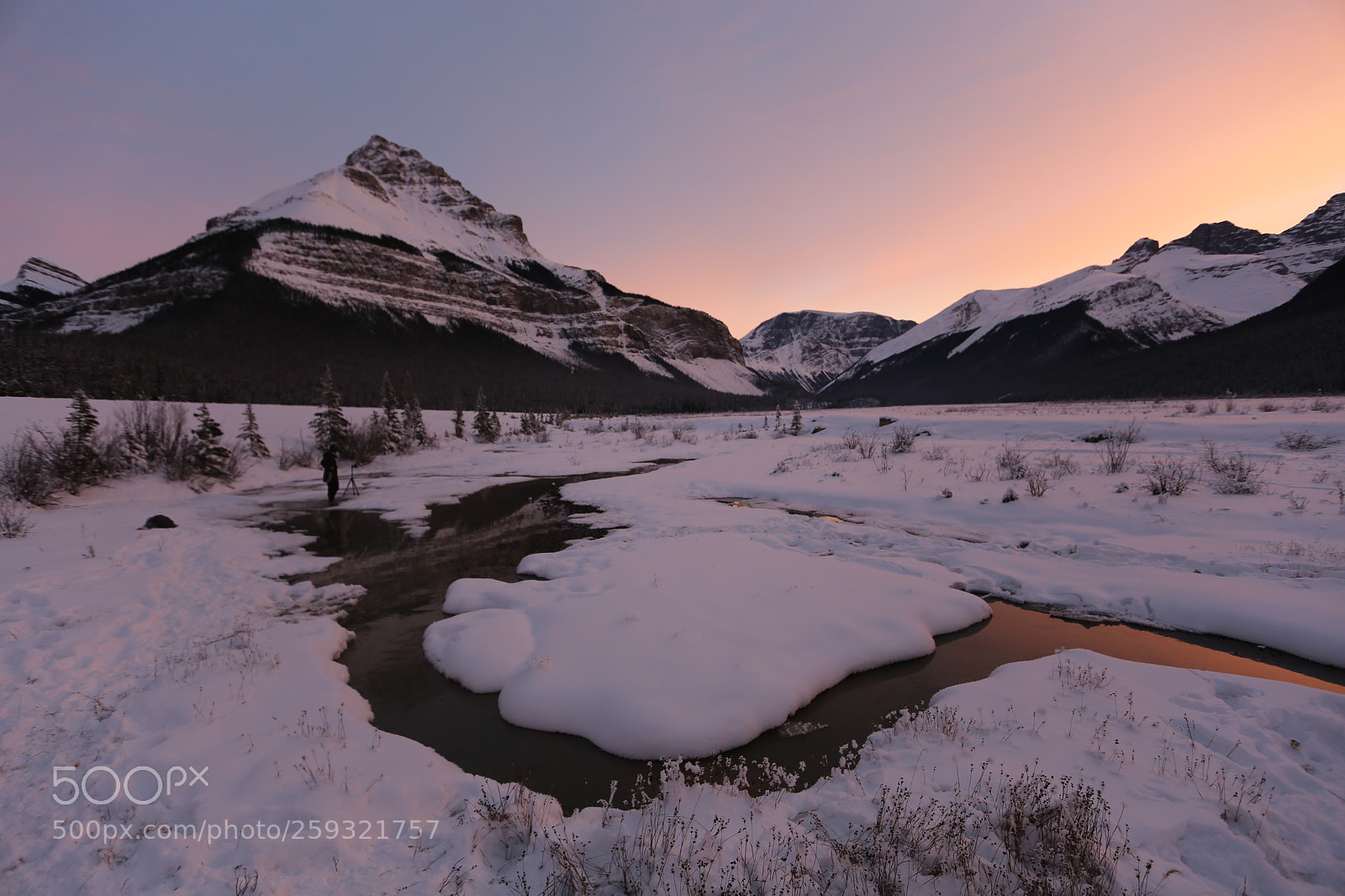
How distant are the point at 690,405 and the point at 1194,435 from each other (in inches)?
3833

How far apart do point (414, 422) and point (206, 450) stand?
1605 cm

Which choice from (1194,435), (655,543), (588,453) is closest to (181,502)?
(655,543)

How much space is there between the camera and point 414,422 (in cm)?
3422

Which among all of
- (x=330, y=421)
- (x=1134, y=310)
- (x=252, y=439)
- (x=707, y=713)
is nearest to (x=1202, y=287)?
(x=1134, y=310)

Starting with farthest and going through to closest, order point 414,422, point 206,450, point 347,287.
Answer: point 347,287 < point 414,422 < point 206,450

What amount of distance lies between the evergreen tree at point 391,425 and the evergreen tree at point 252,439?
667 centimetres

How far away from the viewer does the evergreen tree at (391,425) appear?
30169mm

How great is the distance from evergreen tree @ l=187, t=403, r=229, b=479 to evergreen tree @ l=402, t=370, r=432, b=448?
566 inches

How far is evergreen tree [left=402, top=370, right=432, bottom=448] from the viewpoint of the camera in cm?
3372

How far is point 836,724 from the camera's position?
16.1 ft

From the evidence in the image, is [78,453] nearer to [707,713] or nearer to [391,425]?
[391,425]

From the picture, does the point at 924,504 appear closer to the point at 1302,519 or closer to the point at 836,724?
the point at 1302,519

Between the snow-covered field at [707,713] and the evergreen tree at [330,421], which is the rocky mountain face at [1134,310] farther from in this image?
the snow-covered field at [707,713]

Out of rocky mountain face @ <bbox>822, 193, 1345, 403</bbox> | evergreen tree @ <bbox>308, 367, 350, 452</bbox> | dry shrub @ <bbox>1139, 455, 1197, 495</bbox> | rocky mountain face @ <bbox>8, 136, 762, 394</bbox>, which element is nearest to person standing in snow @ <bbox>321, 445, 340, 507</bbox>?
evergreen tree @ <bbox>308, 367, 350, 452</bbox>
